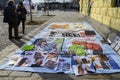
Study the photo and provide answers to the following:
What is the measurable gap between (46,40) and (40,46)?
131 cm

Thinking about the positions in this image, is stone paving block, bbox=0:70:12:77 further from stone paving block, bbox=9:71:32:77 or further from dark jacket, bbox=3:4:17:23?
dark jacket, bbox=3:4:17:23

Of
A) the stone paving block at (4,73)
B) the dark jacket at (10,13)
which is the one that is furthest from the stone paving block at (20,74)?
the dark jacket at (10,13)

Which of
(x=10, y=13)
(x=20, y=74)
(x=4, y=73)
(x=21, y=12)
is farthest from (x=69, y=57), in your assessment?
(x=21, y=12)

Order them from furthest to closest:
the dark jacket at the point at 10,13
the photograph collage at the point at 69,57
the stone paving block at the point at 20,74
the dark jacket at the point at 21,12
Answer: the dark jacket at the point at 21,12
the dark jacket at the point at 10,13
the photograph collage at the point at 69,57
the stone paving block at the point at 20,74

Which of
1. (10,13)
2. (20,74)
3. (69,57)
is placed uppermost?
(10,13)

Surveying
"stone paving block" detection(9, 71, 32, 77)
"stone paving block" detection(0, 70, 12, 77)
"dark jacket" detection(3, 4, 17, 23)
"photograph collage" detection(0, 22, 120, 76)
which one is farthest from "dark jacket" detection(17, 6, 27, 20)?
"stone paving block" detection(9, 71, 32, 77)

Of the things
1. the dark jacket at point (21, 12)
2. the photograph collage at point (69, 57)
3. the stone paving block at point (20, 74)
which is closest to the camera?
the stone paving block at point (20, 74)

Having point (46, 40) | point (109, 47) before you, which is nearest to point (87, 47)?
point (109, 47)

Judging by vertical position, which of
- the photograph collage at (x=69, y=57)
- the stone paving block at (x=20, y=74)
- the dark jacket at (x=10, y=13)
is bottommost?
the stone paving block at (x=20, y=74)

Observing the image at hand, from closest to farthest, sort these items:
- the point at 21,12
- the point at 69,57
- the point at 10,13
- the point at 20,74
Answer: the point at 20,74, the point at 69,57, the point at 10,13, the point at 21,12

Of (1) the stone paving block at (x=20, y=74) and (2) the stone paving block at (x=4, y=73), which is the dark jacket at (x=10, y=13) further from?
(1) the stone paving block at (x=20, y=74)

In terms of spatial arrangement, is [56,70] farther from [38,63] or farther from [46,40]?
[46,40]

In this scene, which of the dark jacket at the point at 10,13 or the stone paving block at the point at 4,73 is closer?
the stone paving block at the point at 4,73

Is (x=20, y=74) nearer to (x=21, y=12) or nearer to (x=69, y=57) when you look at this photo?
(x=69, y=57)
